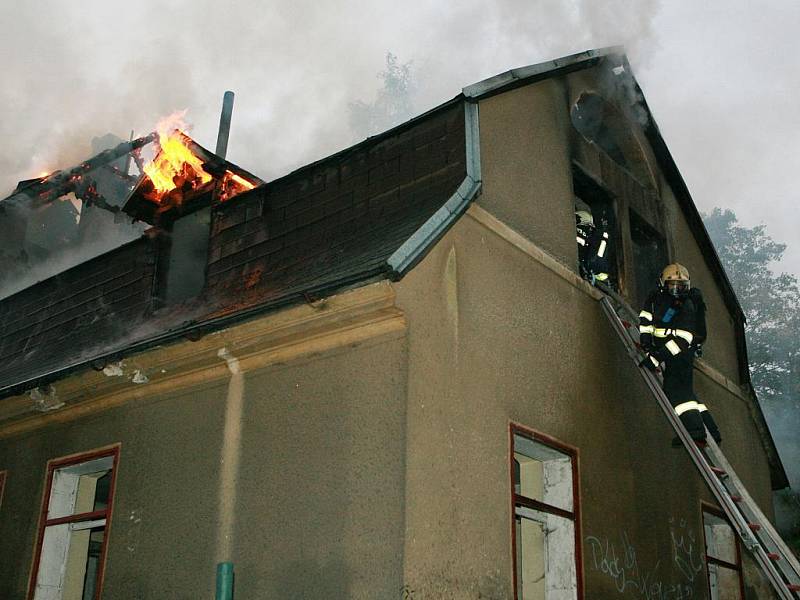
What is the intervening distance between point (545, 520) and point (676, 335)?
7.27ft

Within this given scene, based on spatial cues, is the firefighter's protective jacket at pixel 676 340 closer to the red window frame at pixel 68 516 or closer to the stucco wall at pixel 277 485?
the stucco wall at pixel 277 485

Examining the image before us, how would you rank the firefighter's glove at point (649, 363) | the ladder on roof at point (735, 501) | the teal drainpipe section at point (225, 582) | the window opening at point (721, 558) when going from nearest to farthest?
the teal drainpipe section at point (225, 582)
the ladder on roof at point (735, 501)
the firefighter's glove at point (649, 363)
the window opening at point (721, 558)

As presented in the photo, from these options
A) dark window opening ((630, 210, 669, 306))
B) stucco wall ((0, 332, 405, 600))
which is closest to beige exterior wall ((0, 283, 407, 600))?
stucco wall ((0, 332, 405, 600))

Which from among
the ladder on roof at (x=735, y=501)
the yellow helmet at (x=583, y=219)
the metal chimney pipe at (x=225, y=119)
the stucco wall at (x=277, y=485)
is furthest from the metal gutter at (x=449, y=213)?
the metal chimney pipe at (x=225, y=119)

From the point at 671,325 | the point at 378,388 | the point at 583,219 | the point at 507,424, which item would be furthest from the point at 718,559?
the point at 378,388

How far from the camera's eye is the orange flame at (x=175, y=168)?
9.12m

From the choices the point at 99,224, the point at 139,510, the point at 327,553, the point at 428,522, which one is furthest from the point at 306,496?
the point at 99,224

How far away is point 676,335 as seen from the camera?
24.8 feet

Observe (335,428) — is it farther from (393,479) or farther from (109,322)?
(109,322)

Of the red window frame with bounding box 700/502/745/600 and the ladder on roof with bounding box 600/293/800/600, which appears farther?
the red window frame with bounding box 700/502/745/600

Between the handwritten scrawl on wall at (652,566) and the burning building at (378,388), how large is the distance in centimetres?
3

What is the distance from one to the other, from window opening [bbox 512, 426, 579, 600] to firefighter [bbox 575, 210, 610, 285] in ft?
7.87

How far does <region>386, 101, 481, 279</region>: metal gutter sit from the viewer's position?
528 centimetres

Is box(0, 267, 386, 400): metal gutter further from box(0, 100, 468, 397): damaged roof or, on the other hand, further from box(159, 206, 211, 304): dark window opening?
box(159, 206, 211, 304): dark window opening
